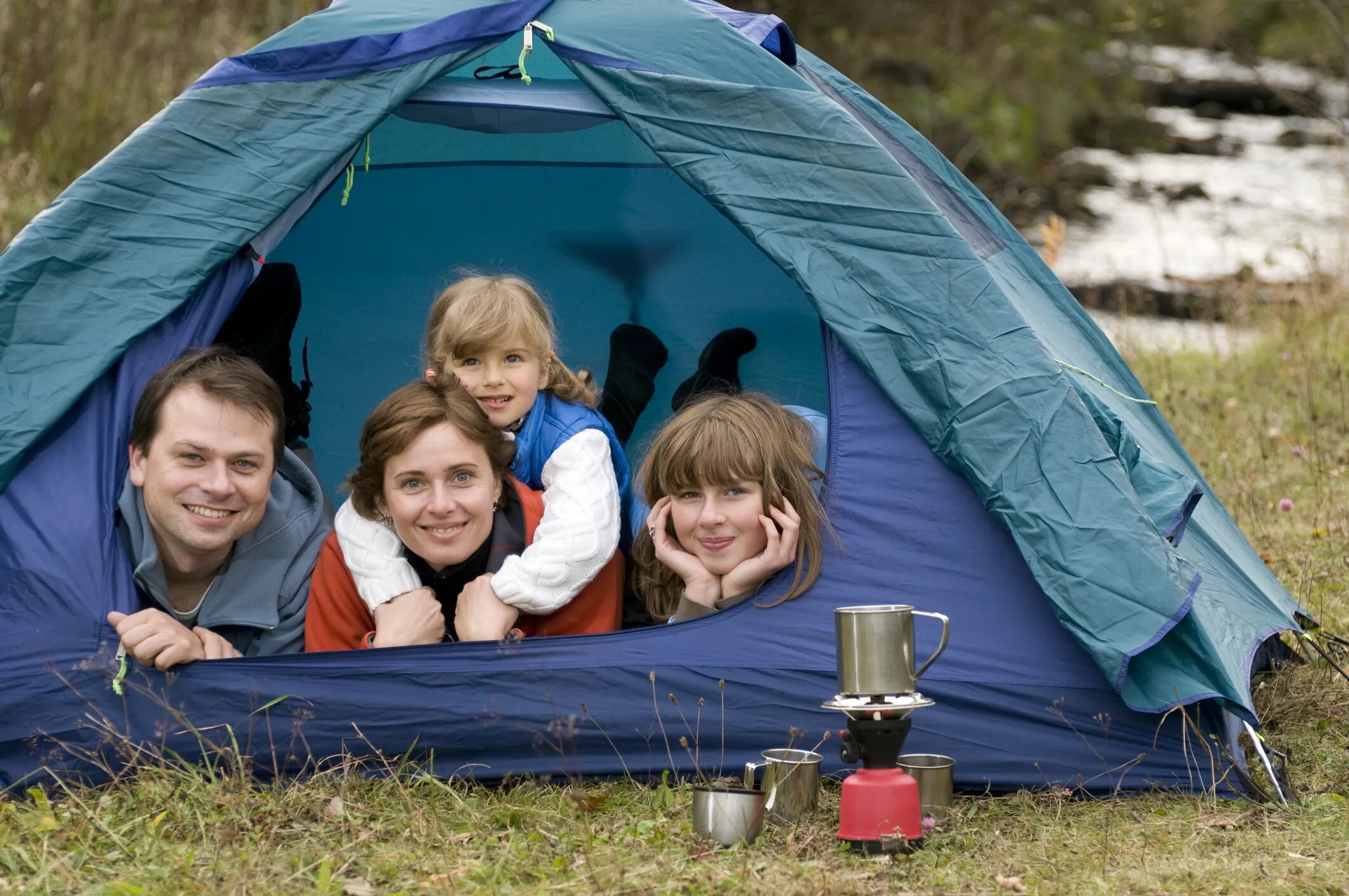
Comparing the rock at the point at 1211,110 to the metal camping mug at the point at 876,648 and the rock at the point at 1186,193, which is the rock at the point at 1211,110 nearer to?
the rock at the point at 1186,193

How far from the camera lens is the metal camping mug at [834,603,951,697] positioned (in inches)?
87.7

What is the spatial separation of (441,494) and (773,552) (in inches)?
24.7

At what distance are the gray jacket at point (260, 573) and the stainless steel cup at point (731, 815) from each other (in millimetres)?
919

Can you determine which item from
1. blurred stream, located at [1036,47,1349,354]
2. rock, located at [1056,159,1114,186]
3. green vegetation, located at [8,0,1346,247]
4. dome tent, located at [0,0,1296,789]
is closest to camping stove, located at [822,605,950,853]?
dome tent, located at [0,0,1296,789]

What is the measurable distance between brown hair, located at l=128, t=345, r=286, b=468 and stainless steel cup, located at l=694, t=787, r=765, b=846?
106 cm

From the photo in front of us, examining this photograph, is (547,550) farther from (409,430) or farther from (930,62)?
(930,62)

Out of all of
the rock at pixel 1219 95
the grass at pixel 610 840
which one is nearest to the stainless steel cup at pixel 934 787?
the grass at pixel 610 840

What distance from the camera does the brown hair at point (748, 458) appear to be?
8.60 ft

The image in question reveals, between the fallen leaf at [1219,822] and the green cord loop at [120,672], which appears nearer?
the fallen leaf at [1219,822]

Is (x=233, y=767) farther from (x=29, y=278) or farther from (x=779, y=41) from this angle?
(x=779, y=41)

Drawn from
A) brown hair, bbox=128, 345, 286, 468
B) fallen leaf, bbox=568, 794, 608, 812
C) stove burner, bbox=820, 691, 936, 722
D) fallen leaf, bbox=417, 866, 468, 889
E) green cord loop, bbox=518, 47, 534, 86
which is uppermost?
green cord loop, bbox=518, 47, 534, 86

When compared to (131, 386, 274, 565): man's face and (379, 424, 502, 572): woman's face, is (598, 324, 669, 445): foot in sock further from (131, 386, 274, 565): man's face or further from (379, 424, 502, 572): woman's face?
(131, 386, 274, 565): man's face

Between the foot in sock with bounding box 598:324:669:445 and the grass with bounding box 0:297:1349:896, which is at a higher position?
the foot in sock with bounding box 598:324:669:445

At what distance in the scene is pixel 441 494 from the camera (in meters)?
2.71
